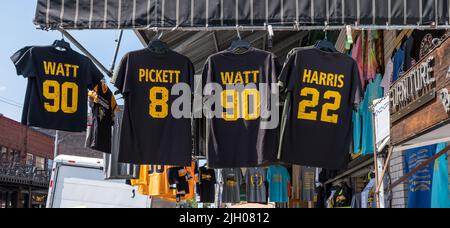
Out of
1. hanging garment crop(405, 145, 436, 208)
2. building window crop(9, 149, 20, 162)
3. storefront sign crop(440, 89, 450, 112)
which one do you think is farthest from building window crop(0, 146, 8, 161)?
storefront sign crop(440, 89, 450, 112)

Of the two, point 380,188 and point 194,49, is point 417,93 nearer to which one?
point 380,188

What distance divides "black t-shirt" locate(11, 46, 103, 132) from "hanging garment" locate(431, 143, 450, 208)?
3.83 meters

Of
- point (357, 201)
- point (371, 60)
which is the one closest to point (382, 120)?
point (371, 60)

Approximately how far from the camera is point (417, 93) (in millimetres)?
4277

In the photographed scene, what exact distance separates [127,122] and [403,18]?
111 inches

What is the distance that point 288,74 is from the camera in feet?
16.2

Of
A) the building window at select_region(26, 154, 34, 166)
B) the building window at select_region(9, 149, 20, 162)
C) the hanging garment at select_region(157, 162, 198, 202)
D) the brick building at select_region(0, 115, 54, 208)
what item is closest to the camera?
the hanging garment at select_region(157, 162, 198, 202)

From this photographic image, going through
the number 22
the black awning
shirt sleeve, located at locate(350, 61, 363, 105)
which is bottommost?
the number 22

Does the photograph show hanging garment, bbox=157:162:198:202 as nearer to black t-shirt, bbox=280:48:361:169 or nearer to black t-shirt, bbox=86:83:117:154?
black t-shirt, bbox=86:83:117:154

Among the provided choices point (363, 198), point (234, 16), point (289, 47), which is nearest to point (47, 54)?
point (234, 16)

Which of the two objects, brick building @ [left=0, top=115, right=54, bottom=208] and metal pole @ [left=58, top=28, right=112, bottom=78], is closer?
metal pole @ [left=58, top=28, right=112, bottom=78]

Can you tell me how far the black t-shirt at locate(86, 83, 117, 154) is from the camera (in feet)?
20.2

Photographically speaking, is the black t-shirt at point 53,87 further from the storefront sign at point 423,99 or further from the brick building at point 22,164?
the brick building at point 22,164

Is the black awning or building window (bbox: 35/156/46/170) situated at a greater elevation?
building window (bbox: 35/156/46/170)
